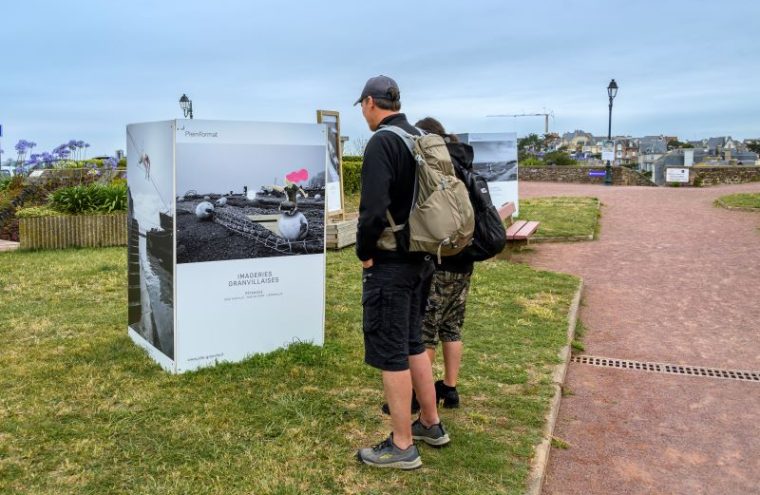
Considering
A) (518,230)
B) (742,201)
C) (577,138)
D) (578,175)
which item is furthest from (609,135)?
(577,138)

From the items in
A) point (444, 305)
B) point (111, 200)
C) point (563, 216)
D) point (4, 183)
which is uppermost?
point (4, 183)

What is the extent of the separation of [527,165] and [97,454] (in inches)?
1363

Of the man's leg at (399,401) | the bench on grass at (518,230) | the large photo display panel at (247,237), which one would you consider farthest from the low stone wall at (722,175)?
the man's leg at (399,401)

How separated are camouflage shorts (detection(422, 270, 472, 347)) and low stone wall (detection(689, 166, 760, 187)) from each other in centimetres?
2727

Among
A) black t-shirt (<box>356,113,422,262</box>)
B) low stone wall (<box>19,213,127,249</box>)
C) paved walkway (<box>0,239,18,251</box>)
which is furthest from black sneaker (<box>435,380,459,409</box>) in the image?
paved walkway (<box>0,239,18,251</box>)

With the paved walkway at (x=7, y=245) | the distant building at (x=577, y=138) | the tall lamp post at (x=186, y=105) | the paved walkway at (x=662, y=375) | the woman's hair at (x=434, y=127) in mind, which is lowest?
the paved walkway at (x=662, y=375)

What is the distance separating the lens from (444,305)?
413cm

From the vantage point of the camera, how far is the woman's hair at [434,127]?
3873mm

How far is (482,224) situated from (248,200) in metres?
1.82

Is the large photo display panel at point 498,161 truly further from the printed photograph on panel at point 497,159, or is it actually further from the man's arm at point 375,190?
the man's arm at point 375,190

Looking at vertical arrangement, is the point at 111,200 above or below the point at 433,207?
below

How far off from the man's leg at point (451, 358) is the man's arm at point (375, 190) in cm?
120

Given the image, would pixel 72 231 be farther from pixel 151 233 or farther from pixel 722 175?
pixel 722 175

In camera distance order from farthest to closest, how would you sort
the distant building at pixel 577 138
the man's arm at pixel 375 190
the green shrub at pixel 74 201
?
the distant building at pixel 577 138 → the green shrub at pixel 74 201 → the man's arm at pixel 375 190
